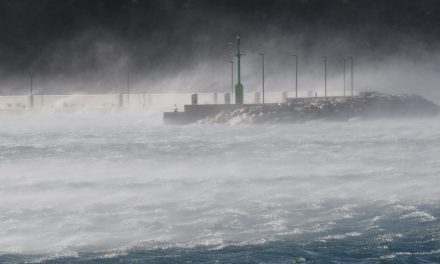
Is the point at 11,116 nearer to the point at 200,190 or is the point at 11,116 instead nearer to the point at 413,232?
the point at 200,190

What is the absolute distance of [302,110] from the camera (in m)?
116

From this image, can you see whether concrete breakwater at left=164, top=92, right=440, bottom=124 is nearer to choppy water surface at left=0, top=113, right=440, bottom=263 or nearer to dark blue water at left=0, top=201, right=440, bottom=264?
choppy water surface at left=0, top=113, right=440, bottom=263

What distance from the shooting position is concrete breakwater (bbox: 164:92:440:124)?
367 ft

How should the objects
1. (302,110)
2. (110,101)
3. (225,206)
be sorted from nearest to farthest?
(225,206), (302,110), (110,101)

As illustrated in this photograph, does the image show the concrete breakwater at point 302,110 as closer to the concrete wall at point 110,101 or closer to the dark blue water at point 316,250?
the concrete wall at point 110,101

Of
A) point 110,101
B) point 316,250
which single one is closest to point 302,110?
point 110,101

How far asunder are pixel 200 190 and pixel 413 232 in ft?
42.2

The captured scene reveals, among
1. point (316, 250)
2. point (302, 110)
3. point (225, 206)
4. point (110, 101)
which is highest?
point (110, 101)

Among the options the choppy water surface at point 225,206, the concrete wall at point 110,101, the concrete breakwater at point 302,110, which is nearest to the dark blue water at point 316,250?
the choppy water surface at point 225,206

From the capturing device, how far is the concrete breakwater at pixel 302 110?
112 metres

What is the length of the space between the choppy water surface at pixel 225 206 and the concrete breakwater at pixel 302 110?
46027mm

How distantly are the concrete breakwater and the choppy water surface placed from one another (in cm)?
4603

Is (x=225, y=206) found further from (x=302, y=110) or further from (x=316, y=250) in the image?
(x=302, y=110)

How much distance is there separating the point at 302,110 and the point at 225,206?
82.5m
